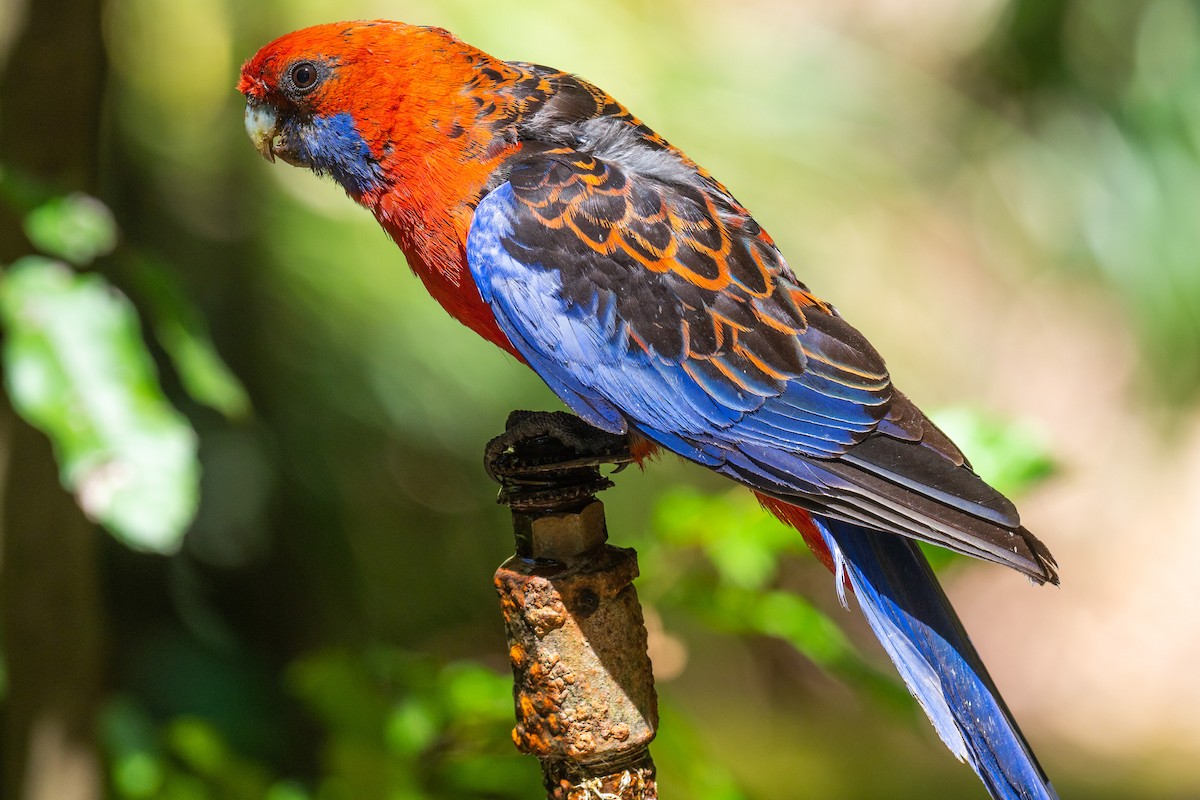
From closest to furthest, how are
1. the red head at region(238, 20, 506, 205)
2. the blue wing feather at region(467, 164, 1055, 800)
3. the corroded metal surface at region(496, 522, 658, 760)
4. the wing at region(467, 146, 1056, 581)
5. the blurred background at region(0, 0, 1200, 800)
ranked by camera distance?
the corroded metal surface at region(496, 522, 658, 760), the blue wing feather at region(467, 164, 1055, 800), the wing at region(467, 146, 1056, 581), the red head at region(238, 20, 506, 205), the blurred background at region(0, 0, 1200, 800)

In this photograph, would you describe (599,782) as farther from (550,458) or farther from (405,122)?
(405,122)

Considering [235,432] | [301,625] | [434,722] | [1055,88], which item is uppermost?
[1055,88]

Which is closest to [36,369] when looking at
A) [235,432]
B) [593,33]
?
[235,432]

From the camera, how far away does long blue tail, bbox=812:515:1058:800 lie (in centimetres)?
124

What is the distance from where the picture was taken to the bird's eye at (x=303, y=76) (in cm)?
154

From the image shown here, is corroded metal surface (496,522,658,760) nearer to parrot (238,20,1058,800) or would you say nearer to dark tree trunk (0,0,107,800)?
parrot (238,20,1058,800)

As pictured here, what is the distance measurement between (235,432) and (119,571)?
496 mm

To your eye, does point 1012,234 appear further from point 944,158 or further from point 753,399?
point 753,399

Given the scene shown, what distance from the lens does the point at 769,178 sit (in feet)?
10.5

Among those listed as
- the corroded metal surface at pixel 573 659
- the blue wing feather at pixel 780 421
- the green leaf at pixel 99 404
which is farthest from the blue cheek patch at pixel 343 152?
the corroded metal surface at pixel 573 659

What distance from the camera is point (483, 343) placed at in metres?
3.18

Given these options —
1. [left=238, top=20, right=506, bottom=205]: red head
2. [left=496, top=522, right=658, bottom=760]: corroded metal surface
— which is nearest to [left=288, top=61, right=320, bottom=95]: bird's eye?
[left=238, top=20, right=506, bottom=205]: red head

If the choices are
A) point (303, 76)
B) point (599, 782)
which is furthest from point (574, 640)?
point (303, 76)

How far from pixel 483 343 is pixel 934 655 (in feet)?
6.78
